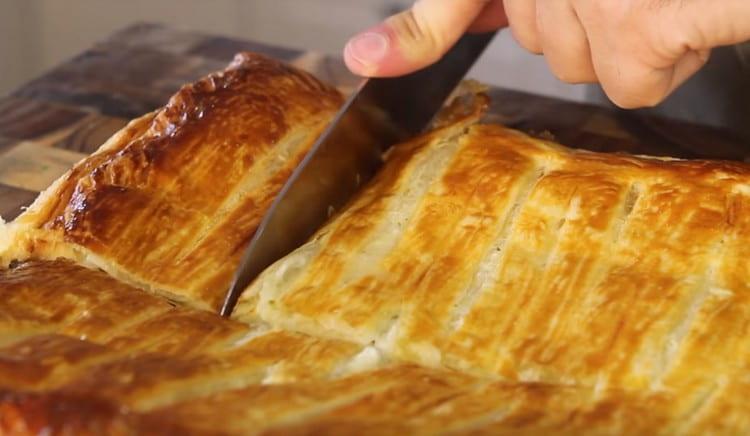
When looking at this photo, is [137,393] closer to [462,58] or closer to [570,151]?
[570,151]

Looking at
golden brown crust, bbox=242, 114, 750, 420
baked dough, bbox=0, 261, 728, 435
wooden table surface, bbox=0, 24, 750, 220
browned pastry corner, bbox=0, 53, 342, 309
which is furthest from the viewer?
wooden table surface, bbox=0, 24, 750, 220

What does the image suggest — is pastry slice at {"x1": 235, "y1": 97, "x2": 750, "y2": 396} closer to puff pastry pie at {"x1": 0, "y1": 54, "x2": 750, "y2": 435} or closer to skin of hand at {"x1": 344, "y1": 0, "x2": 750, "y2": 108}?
puff pastry pie at {"x1": 0, "y1": 54, "x2": 750, "y2": 435}

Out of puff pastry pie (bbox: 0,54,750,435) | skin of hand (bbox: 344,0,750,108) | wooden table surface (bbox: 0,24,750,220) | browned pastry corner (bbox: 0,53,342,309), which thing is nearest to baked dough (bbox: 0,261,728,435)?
puff pastry pie (bbox: 0,54,750,435)

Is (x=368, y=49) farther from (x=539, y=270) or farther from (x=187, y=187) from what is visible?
(x=539, y=270)

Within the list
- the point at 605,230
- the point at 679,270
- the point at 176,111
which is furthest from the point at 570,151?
the point at 176,111

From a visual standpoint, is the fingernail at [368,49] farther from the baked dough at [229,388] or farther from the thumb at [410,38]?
the baked dough at [229,388]

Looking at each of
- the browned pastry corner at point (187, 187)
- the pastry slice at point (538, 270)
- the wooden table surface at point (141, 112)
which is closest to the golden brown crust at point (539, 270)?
the pastry slice at point (538, 270)

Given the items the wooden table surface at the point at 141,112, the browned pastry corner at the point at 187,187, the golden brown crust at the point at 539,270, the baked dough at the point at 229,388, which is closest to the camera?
the baked dough at the point at 229,388
